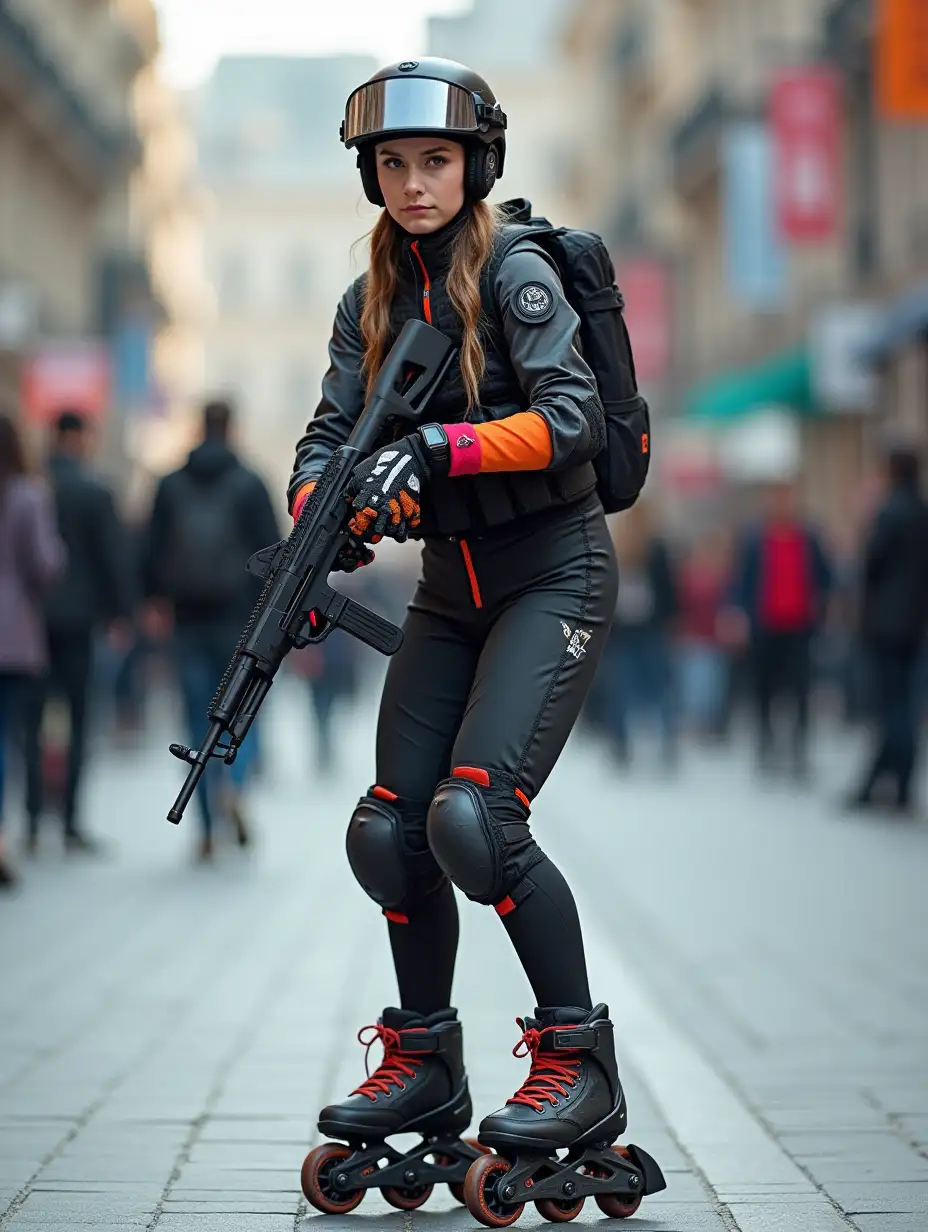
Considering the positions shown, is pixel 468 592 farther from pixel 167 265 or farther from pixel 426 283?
pixel 167 265

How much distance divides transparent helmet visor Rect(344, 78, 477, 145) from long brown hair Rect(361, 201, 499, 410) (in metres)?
0.16

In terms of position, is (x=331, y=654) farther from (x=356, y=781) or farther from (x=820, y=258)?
(x=820, y=258)

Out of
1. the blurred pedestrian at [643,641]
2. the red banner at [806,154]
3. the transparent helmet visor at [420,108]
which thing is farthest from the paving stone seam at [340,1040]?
the red banner at [806,154]

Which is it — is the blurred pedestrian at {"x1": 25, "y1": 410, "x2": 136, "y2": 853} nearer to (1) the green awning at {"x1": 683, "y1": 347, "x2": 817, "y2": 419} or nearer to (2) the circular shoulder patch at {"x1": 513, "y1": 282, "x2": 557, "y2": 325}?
(2) the circular shoulder patch at {"x1": 513, "y1": 282, "x2": 557, "y2": 325}

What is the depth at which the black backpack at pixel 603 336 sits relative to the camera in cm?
427

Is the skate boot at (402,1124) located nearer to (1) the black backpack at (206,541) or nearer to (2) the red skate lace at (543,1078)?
(2) the red skate lace at (543,1078)

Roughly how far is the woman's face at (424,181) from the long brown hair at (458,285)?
54 millimetres

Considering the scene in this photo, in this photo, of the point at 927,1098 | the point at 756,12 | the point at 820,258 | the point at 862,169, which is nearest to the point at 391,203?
the point at 927,1098

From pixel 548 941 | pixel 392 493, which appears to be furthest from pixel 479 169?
pixel 548 941

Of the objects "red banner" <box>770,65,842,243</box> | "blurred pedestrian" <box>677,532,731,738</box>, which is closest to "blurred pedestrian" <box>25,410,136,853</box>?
"blurred pedestrian" <box>677,532,731,738</box>

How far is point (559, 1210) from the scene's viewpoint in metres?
4.02

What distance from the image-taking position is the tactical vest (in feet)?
13.7

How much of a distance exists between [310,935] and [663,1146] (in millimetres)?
3485

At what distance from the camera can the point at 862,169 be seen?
27.0 m
